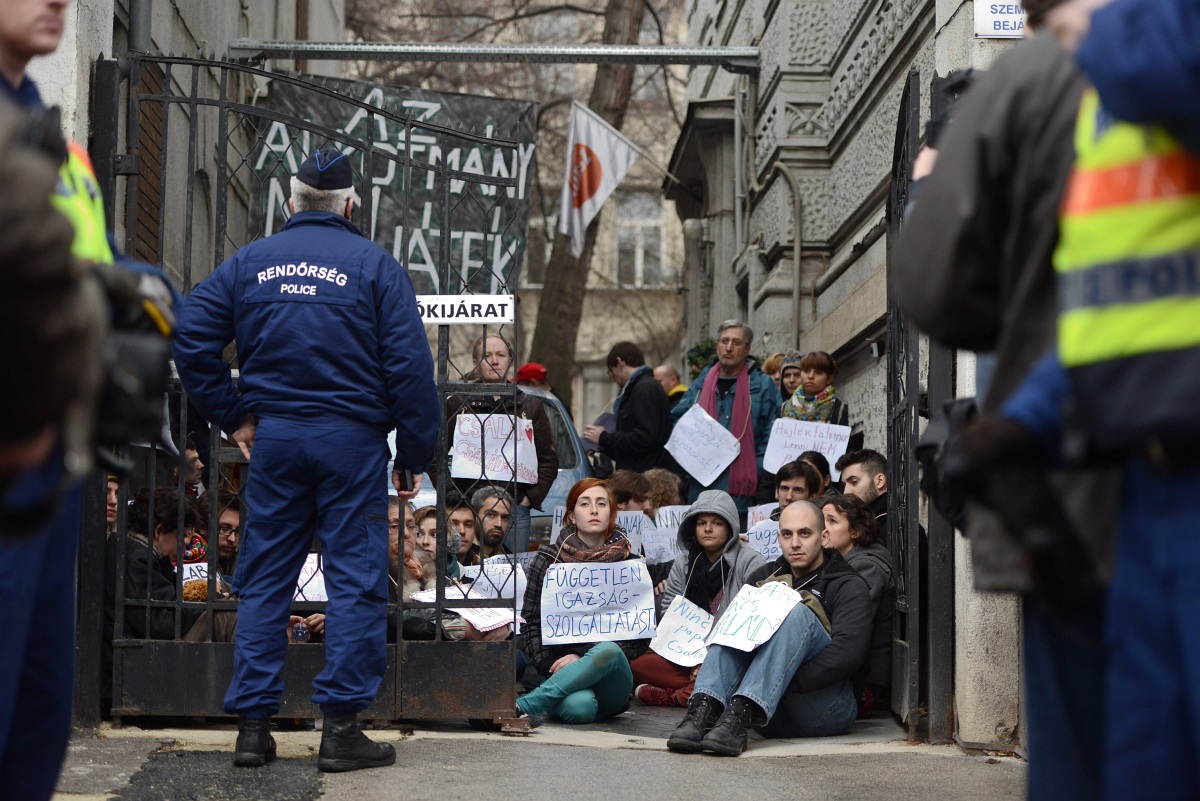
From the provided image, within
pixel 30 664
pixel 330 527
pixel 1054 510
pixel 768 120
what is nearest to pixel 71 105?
pixel 330 527

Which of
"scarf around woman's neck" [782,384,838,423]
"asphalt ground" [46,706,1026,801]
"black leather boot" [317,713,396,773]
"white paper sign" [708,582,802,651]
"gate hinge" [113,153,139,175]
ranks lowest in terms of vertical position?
"asphalt ground" [46,706,1026,801]

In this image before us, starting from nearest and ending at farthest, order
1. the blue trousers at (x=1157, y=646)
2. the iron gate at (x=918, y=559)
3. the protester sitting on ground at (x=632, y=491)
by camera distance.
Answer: the blue trousers at (x=1157, y=646) < the iron gate at (x=918, y=559) < the protester sitting on ground at (x=632, y=491)

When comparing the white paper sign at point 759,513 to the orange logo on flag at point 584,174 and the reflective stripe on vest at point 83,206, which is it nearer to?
the reflective stripe on vest at point 83,206

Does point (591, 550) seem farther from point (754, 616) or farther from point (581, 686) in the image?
point (754, 616)

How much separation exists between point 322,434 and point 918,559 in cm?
262

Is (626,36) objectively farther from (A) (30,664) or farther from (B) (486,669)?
(A) (30,664)

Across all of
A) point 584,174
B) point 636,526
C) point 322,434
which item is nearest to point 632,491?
point 636,526

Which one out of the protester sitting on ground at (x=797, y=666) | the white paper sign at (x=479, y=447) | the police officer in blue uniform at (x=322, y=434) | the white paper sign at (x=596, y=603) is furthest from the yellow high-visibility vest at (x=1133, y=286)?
the white paper sign at (x=596, y=603)

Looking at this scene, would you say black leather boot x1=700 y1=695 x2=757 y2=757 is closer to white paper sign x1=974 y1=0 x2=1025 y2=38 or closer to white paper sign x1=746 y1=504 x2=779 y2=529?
white paper sign x1=746 y1=504 x2=779 y2=529

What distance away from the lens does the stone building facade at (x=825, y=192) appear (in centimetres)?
627

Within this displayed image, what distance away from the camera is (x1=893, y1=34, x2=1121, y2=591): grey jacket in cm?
240

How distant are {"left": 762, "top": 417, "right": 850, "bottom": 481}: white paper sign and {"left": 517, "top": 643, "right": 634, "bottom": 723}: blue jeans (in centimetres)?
296

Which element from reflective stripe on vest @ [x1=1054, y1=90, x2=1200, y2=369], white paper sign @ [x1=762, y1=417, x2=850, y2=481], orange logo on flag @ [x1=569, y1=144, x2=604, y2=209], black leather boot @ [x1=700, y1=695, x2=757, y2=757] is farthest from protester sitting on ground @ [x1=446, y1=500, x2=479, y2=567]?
orange logo on flag @ [x1=569, y1=144, x2=604, y2=209]

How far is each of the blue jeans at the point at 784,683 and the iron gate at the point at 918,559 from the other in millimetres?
318
